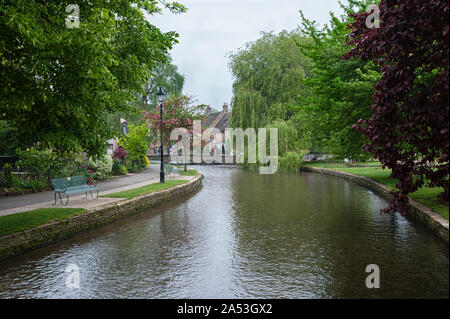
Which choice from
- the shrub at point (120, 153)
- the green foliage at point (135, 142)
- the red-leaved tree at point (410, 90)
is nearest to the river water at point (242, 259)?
the red-leaved tree at point (410, 90)

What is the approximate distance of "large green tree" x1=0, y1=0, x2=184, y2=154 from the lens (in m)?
6.53

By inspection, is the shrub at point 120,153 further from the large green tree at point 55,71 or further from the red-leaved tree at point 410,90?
the red-leaved tree at point 410,90

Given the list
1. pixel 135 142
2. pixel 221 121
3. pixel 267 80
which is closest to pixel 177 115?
pixel 135 142

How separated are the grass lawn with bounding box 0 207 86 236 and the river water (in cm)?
71

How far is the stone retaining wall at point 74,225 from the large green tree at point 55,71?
203 cm

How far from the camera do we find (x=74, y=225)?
9.29m

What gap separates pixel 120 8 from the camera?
9.43m

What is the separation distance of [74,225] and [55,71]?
13.3 feet

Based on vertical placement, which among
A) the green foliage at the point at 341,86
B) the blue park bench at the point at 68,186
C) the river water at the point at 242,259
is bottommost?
the river water at the point at 242,259

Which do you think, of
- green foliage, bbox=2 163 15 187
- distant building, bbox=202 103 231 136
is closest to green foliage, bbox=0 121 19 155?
green foliage, bbox=2 163 15 187

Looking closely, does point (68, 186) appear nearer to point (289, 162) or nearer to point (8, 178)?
point (8, 178)

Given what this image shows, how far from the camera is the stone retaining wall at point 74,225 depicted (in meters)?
7.46

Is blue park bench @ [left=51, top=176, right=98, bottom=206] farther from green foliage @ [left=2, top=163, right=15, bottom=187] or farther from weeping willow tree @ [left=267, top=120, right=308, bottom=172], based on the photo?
weeping willow tree @ [left=267, top=120, right=308, bottom=172]

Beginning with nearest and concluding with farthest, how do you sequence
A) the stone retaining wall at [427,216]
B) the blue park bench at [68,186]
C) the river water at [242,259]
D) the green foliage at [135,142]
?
the river water at [242,259] → the stone retaining wall at [427,216] → the blue park bench at [68,186] → the green foliage at [135,142]
